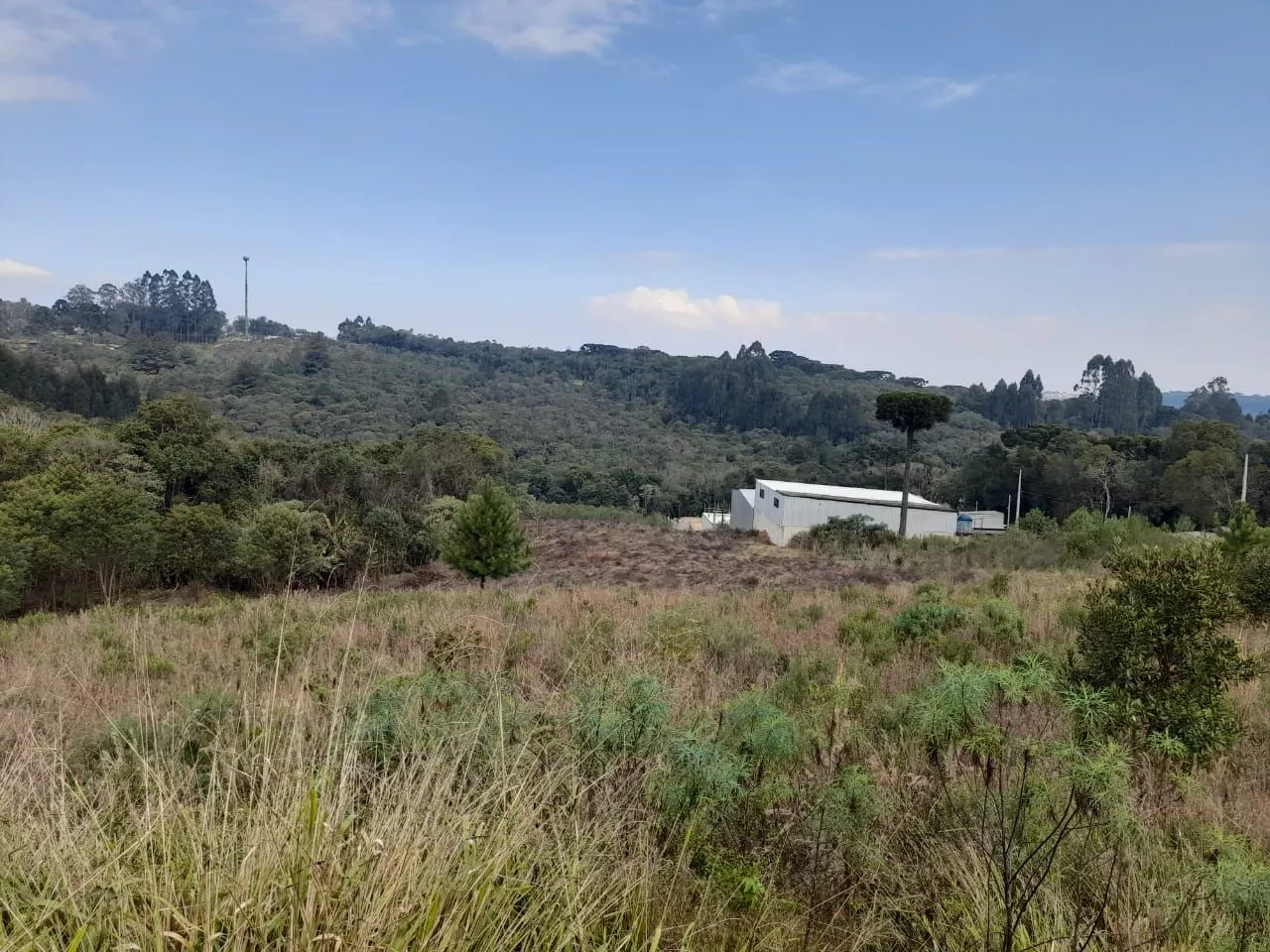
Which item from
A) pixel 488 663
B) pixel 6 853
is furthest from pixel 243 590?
pixel 6 853

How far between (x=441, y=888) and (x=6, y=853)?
1.18 meters

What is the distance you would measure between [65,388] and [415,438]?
31094mm

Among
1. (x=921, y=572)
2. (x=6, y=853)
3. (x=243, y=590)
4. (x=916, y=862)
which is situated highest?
(x=6, y=853)

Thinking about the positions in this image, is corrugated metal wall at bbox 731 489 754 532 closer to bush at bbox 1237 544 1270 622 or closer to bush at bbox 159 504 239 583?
bush at bbox 159 504 239 583

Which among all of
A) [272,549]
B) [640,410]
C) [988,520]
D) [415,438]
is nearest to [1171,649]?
[272,549]

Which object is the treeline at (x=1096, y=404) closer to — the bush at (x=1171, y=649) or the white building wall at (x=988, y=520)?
the white building wall at (x=988, y=520)

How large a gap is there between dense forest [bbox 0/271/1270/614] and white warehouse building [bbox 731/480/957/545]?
6155mm

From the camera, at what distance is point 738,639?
7.05 meters

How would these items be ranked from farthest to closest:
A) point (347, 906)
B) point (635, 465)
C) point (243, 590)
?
point (635, 465) → point (243, 590) → point (347, 906)

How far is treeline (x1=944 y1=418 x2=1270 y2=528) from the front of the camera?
125 ft

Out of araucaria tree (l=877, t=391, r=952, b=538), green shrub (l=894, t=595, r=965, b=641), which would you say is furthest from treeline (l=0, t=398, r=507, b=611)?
araucaria tree (l=877, t=391, r=952, b=538)

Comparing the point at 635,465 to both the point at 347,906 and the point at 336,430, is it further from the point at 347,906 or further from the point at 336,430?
the point at 347,906

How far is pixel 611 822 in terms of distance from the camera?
2.42m

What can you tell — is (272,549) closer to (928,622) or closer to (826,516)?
(928,622)
